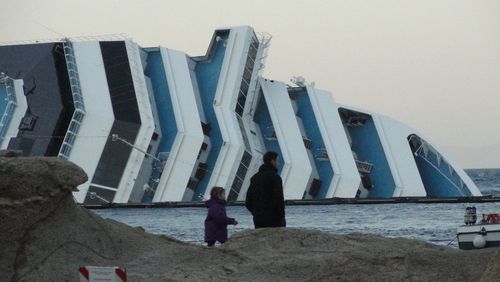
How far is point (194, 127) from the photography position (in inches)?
1761

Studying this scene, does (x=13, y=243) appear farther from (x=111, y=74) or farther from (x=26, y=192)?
(x=111, y=74)

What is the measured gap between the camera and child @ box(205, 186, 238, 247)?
1362 centimetres

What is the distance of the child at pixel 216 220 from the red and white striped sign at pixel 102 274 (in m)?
3.95

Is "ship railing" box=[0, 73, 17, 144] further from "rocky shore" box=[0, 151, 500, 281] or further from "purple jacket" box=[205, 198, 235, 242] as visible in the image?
"rocky shore" box=[0, 151, 500, 281]

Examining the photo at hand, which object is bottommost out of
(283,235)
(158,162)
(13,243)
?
(158,162)

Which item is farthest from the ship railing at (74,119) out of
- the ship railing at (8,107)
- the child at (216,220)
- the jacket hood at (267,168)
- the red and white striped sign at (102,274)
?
the red and white striped sign at (102,274)

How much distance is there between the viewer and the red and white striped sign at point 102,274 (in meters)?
9.55

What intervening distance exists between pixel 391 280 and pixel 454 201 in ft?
132

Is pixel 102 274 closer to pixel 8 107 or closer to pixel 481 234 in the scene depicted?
pixel 481 234

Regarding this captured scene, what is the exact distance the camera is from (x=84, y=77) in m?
44.1

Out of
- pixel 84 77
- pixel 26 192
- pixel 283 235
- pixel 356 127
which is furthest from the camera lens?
pixel 356 127

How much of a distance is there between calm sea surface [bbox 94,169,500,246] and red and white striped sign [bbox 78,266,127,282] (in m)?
24.1

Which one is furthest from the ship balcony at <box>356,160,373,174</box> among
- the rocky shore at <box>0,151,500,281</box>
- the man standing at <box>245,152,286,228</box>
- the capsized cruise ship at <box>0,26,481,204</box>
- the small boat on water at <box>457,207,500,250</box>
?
the rocky shore at <box>0,151,500,281</box>

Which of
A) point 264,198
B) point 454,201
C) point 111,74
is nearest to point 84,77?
point 111,74
